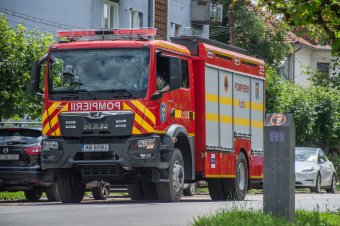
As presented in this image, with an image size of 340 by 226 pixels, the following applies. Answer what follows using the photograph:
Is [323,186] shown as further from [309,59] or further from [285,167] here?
[309,59]

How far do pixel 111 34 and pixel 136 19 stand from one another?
1046 inches

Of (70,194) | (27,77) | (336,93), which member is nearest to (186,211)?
(70,194)

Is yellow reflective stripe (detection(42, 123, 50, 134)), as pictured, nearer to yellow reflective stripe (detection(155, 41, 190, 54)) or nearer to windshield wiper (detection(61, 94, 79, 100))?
windshield wiper (detection(61, 94, 79, 100))

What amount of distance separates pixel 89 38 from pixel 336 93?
34.9 metres

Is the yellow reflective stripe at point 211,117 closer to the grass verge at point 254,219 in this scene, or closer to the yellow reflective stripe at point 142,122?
the yellow reflective stripe at point 142,122

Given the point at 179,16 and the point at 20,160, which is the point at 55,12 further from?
the point at 20,160

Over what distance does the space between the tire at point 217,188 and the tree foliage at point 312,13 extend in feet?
23.7

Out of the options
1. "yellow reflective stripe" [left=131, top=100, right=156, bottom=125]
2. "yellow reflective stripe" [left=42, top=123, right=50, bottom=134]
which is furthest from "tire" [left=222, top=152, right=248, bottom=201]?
"yellow reflective stripe" [left=42, top=123, right=50, bottom=134]

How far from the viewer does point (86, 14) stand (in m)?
44.1

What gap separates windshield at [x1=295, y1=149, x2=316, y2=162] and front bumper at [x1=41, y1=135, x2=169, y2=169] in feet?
56.5

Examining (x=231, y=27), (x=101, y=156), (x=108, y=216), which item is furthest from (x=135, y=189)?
(x=231, y=27)

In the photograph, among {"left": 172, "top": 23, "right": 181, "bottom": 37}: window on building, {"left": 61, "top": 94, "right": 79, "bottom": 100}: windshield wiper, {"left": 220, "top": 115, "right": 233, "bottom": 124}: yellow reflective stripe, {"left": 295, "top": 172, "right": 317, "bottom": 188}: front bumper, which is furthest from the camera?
{"left": 172, "top": 23, "right": 181, "bottom": 37}: window on building

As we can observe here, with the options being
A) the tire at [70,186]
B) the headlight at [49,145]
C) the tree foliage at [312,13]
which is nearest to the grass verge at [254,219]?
the tree foliage at [312,13]

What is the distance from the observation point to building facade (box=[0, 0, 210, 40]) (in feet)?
143
